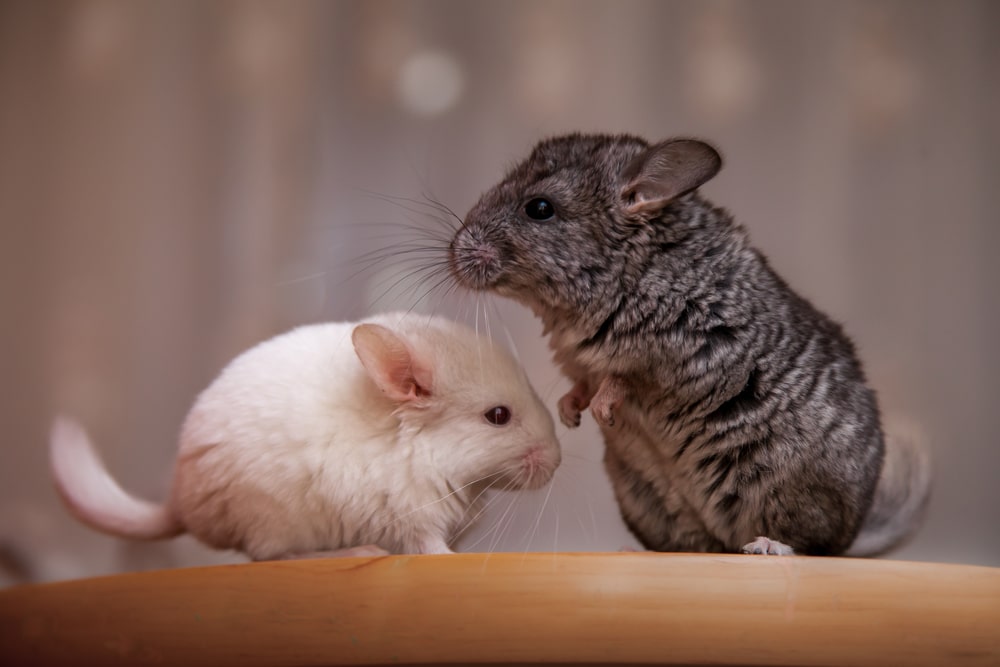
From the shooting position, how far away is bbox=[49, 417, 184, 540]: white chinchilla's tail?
5.05 feet

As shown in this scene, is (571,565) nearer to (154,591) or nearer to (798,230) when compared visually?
(154,591)

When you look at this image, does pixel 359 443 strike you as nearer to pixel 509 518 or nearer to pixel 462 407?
pixel 462 407

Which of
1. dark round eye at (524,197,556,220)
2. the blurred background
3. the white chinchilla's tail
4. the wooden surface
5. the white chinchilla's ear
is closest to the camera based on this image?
the wooden surface

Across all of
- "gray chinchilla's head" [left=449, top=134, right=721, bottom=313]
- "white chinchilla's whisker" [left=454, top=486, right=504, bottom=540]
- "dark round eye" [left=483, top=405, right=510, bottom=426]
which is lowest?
"white chinchilla's whisker" [left=454, top=486, right=504, bottom=540]

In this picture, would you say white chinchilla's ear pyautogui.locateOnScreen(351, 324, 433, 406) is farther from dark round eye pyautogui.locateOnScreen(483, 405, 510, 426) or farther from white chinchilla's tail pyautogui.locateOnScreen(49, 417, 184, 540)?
white chinchilla's tail pyautogui.locateOnScreen(49, 417, 184, 540)

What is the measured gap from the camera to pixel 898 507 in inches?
68.1

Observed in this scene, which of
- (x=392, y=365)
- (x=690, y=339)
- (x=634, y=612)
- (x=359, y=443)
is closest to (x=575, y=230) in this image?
(x=690, y=339)

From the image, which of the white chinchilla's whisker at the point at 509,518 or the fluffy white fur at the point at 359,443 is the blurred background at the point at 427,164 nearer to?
the white chinchilla's whisker at the point at 509,518

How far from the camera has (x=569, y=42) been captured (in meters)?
2.22

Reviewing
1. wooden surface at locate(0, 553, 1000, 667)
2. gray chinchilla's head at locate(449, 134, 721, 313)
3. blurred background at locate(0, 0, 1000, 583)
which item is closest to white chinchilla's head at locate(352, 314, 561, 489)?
gray chinchilla's head at locate(449, 134, 721, 313)

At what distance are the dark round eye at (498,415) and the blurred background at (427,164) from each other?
667 mm

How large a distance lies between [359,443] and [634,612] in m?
0.47

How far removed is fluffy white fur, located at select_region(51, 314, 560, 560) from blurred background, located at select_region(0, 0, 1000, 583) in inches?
26.3

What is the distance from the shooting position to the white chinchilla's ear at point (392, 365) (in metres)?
1.30
